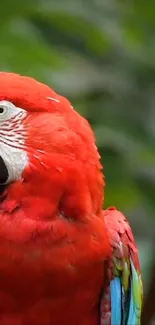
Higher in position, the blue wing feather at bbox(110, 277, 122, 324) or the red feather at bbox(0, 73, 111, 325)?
the red feather at bbox(0, 73, 111, 325)

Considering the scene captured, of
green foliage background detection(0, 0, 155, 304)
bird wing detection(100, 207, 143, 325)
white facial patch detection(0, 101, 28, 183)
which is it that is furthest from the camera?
green foliage background detection(0, 0, 155, 304)

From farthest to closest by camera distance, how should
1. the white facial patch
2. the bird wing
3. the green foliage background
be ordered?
the green foliage background → the bird wing → the white facial patch

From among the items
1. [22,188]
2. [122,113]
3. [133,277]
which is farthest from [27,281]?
[122,113]

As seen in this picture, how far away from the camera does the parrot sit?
5.27 ft

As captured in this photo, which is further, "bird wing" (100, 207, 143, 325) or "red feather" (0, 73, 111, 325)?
"bird wing" (100, 207, 143, 325)

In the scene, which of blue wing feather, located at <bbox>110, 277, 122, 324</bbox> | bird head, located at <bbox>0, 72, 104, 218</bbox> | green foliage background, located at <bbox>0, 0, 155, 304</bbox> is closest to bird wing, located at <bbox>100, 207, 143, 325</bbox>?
blue wing feather, located at <bbox>110, 277, 122, 324</bbox>


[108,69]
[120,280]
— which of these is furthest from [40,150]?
[108,69]

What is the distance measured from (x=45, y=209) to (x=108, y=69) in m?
1.30

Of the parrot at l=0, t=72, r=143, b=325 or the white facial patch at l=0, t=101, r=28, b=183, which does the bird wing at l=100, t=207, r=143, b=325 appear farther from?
the white facial patch at l=0, t=101, r=28, b=183

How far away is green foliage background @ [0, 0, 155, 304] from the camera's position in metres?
2.13

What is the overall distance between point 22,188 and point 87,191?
13 centimetres

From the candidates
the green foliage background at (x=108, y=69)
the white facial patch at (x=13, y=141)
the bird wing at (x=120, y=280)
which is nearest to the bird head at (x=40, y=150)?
the white facial patch at (x=13, y=141)

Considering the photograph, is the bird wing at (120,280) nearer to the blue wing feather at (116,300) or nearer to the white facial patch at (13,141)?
the blue wing feather at (116,300)

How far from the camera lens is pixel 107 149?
2.44 m
